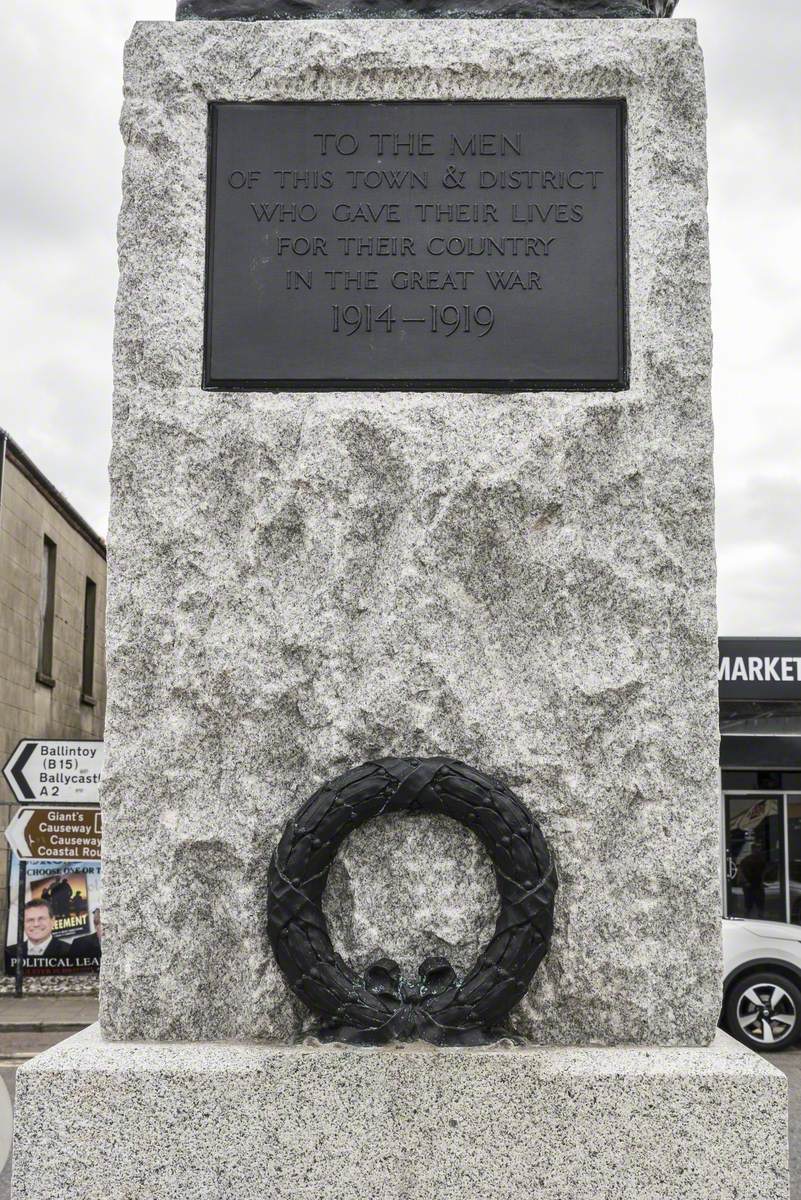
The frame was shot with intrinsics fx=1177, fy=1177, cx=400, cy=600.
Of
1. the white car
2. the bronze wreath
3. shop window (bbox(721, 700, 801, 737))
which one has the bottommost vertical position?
the white car

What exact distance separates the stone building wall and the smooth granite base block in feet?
40.7

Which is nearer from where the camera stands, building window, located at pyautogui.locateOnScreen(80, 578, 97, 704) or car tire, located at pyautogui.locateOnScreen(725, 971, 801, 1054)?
car tire, located at pyautogui.locateOnScreen(725, 971, 801, 1054)

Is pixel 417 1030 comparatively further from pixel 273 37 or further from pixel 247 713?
pixel 273 37

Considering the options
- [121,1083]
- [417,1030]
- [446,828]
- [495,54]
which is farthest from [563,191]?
[121,1083]

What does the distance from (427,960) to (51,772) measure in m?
11.3

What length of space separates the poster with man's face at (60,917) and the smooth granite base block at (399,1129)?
12135mm

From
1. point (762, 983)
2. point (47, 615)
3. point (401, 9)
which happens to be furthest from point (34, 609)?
point (401, 9)

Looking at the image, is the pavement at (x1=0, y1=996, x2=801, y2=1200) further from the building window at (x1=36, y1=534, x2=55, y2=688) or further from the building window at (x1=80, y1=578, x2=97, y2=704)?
the building window at (x1=80, y1=578, x2=97, y2=704)

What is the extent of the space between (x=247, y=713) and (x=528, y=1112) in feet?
3.47

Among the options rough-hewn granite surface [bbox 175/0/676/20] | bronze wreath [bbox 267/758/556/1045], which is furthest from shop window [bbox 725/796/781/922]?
rough-hewn granite surface [bbox 175/0/676/20]

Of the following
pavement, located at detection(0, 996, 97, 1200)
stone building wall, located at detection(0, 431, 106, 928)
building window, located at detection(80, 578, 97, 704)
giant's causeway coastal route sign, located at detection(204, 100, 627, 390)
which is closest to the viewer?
giant's causeway coastal route sign, located at detection(204, 100, 627, 390)

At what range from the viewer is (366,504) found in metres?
2.75

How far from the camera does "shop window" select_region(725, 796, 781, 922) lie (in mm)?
13688

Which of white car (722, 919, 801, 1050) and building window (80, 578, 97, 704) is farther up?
building window (80, 578, 97, 704)
